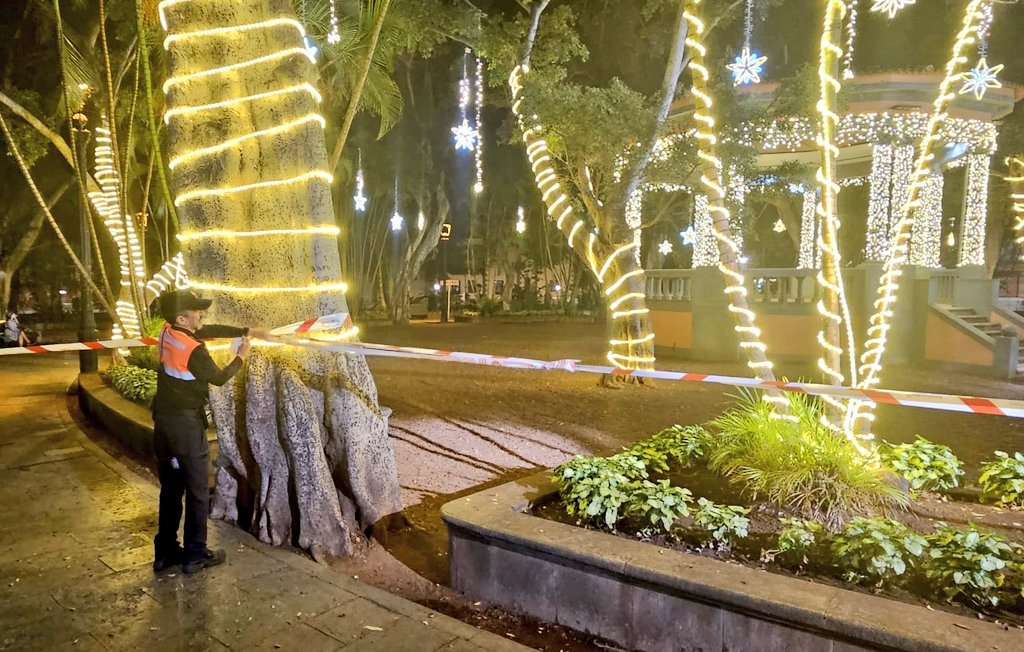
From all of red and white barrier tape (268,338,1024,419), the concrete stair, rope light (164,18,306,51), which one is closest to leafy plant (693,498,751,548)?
red and white barrier tape (268,338,1024,419)

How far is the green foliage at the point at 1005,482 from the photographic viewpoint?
4711 millimetres

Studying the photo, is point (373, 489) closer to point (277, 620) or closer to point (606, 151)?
point (277, 620)

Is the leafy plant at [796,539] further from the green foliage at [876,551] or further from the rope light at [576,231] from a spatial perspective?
the rope light at [576,231]

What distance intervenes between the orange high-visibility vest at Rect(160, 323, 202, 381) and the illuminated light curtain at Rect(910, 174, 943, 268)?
1542 centimetres

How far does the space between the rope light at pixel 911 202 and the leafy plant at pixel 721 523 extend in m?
1.88

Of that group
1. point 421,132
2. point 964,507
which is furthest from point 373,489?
point 421,132

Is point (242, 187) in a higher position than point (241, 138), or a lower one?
lower

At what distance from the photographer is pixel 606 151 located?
35.1 ft

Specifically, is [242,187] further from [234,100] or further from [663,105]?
[663,105]

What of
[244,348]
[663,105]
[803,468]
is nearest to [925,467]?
[803,468]

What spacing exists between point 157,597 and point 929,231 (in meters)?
Answer: 16.4

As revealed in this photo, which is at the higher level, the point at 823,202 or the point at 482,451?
the point at 823,202

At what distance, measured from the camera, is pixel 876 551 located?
11.4 ft

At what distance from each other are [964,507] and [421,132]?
23.3 metres
